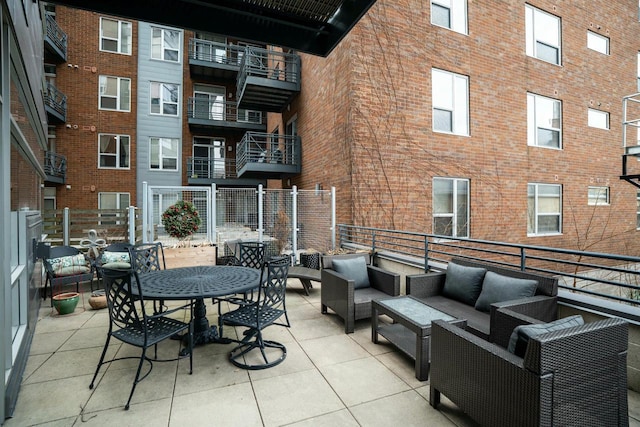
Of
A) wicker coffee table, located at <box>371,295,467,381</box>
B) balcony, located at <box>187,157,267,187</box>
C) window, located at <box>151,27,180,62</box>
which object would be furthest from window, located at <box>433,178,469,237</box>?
window, located at <box>151,27,180,62</box>

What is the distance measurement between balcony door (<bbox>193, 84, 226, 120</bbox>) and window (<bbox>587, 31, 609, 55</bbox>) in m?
14.6

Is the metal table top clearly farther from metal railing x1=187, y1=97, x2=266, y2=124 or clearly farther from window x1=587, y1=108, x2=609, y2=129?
window x1=587, y1=108, x2=609, y2=129

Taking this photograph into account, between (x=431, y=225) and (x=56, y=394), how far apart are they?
7479mm

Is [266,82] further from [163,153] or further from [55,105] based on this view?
[55,105]

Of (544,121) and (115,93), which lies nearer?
(544,121)

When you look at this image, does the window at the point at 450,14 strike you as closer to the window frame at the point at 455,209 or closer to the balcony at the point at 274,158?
the window frame at the point at 455,209

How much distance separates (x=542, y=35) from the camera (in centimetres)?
948

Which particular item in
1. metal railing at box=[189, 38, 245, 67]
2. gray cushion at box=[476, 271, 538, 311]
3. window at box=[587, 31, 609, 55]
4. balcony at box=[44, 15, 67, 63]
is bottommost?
gray cushion at box=[476, 271, 538, 311]

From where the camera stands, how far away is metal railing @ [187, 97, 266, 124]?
1495cm

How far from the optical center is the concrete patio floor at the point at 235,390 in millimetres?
2418

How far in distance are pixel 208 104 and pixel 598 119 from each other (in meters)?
15.8

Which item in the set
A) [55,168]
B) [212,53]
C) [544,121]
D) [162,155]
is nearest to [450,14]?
[544,121]

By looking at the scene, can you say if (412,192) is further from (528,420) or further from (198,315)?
(528,420)

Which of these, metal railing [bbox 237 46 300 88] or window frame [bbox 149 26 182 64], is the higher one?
window frame [bbox 149 26 182 64]
